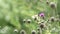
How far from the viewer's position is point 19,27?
209 centimetres

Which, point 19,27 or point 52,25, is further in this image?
point 19,27

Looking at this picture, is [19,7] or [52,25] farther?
[19,7]

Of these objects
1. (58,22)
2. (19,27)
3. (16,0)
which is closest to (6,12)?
(19,27)

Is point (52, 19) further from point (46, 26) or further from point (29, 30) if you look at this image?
point (29, 30)

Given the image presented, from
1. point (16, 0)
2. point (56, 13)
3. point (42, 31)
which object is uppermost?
point (16, 0)

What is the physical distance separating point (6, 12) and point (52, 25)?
45 cm

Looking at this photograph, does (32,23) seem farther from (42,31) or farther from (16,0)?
(16,0)

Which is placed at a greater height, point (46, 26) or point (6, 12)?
point (6, 12)

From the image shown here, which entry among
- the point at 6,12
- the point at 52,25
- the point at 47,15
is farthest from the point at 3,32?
the point at 47,15

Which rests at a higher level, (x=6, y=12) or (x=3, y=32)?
(x=6, y=12)

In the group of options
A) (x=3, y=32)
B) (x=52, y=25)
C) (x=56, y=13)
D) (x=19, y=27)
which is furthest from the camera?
(x=56, y=13)

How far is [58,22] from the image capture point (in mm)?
2096

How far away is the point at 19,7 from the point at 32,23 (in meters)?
0.27

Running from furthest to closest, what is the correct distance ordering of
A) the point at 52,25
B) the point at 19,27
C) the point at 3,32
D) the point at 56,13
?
the point at 56,13 < the point at 19,27 < the point at 52,25 < the point at 3,32
